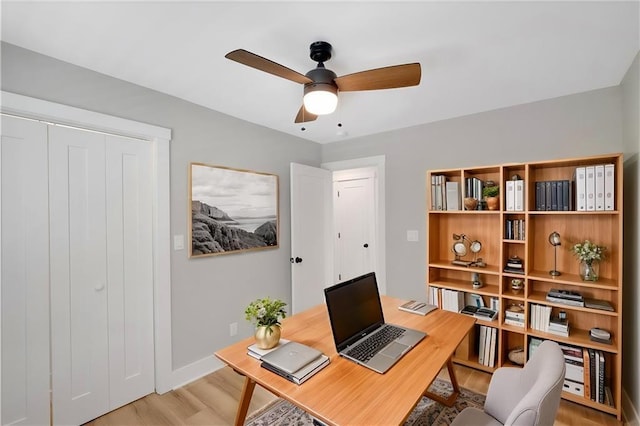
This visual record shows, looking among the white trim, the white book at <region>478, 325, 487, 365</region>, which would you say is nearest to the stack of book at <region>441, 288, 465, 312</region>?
the white book at <region>478, 325, 487, 365</region>

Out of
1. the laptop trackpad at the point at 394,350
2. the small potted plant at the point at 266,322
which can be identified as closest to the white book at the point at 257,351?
the small potted plant at the point at 266,322

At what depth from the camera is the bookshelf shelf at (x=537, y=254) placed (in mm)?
2088

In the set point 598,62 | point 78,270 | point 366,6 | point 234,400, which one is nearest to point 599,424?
point 598,62

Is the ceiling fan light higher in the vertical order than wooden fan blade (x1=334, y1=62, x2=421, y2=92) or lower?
lower

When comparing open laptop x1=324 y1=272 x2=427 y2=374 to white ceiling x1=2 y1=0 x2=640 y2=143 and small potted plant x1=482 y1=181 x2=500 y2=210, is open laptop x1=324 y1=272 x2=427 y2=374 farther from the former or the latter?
small potted plant x1=482 y1=181 x2=500 y2=210

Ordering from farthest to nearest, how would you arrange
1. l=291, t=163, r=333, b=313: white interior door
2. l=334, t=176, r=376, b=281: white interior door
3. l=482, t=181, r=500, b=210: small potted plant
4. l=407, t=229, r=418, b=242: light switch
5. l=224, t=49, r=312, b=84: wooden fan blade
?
l=334, t=176, r=376, b=281: white interior door
l=291, t=163, r=333, b=313: white interior door
l=407, t=229, r=418, b=242: light switch
l=482, t=181, r=500, b=210: small potted plant
l=224, t=49, r=312, b=84: wooden fan blade

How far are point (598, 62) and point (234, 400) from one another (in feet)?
Result: 11.4

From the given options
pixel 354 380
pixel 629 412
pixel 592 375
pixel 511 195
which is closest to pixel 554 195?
pixel 511 195

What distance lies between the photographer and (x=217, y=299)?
275 centimetres

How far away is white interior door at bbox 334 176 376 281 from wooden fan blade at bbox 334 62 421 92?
2.80 m

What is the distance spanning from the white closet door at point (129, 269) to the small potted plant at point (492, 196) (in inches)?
113

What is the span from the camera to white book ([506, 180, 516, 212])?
2.42 metres

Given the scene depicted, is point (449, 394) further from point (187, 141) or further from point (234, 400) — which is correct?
point (187, 141)

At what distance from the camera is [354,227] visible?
462cm
